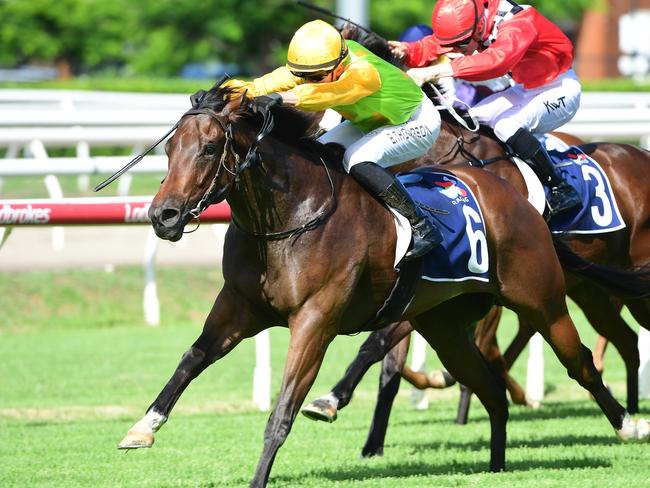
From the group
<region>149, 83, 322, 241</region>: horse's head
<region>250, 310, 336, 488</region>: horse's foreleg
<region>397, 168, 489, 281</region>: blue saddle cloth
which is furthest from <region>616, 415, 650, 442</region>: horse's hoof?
<region>149, 83, 322, 241</region>: horse's head

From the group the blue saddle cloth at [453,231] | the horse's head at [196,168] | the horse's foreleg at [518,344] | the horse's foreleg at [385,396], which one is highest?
the horse's head at [196,168]

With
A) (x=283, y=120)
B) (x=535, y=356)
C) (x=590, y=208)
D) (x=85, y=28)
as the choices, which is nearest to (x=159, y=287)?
(x=535, y=356)

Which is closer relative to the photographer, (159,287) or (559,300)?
(559,300)

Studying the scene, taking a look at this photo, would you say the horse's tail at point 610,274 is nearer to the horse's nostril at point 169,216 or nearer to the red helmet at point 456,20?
the red helmet at point 456,20

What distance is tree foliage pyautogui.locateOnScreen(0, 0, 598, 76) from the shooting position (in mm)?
28656

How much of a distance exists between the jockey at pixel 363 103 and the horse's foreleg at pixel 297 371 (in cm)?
60

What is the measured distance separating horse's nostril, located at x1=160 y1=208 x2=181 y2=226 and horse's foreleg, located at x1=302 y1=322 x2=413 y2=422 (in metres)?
1.43

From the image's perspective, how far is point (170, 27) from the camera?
2934 centimetres

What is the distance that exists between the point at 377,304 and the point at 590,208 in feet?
6.22

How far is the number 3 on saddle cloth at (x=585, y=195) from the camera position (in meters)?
6.95

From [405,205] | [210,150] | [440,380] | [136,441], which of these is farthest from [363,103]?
[440,380]

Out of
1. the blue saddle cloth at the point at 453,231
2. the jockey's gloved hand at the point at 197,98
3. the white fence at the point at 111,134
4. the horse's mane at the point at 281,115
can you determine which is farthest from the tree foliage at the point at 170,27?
the jockey's gloved hand at the point at 197,98

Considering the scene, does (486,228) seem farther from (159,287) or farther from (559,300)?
(159,287)

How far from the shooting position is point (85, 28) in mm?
32031
